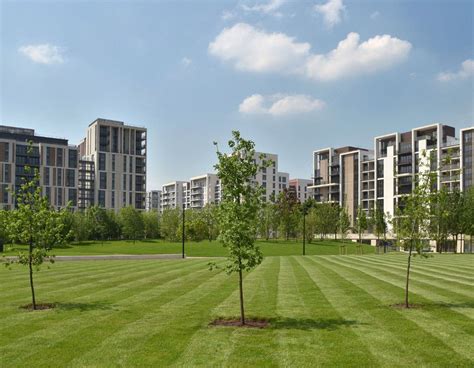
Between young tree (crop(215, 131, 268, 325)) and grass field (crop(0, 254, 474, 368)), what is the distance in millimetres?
2397

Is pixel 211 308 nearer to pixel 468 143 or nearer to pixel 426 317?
pixel 426 317

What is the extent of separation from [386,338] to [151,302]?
9.89 metres

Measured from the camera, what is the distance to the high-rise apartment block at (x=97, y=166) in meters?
168

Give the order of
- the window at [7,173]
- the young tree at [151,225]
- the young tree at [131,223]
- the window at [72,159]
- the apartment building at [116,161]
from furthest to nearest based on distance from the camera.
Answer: the apartment building at [116,161] < the window at [72,159] < the window at [7,173] < the young tree at [151,225] < the young tree at [131,223]

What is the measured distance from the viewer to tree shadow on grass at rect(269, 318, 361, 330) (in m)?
14.7

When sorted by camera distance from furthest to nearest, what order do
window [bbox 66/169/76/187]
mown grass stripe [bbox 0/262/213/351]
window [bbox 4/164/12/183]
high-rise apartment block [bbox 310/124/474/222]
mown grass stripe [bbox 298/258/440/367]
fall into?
window [bbox 66/169/76/187] → window [bbox 4/164/12/183] → high-rise apartment block [bbox 310/124/474/222] → mown grass stripe [bbox 0/262/213/351] → mown grass stripe [bbox 298/258/440/367]

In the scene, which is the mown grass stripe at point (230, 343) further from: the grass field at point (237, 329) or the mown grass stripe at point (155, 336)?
the mown grass stripe at point (155, 336)

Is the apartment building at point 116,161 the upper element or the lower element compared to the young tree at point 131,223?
upper

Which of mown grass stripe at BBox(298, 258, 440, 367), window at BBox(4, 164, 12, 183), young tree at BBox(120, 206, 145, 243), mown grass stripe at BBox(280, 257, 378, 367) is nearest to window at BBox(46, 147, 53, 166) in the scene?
window at BBox(4, 164, 12, 183)

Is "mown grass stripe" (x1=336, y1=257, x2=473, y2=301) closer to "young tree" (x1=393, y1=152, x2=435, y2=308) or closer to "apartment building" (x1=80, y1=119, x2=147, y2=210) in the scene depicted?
"young tree" (x1=393, y1=152, x2=435, y2=308)

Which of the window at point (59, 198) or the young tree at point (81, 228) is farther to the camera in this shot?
the window at point (59, 198)

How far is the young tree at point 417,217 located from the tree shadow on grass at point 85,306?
38.6ft

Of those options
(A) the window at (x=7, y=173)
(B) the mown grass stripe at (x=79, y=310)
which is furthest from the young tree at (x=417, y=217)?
(A) the window at (x=7, y=173)

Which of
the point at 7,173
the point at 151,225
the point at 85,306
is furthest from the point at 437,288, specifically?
the point at 7,173
